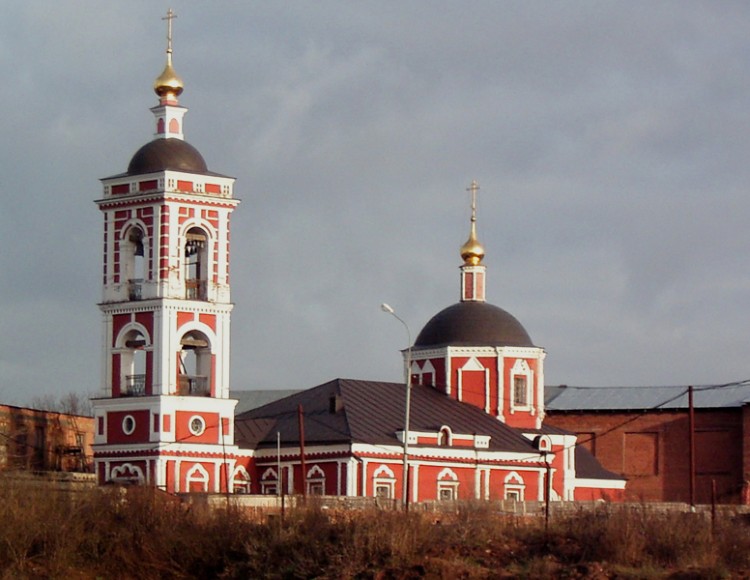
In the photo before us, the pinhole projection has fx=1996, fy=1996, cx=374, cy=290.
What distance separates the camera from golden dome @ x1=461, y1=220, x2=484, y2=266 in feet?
239

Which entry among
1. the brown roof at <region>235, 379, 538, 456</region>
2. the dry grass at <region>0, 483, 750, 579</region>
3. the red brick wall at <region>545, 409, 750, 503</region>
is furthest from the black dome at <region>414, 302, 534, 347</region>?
the dry grass at <region>0, 483, 750, 579</region>

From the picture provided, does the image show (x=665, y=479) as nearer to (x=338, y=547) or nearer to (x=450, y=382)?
(x=450, y=382)

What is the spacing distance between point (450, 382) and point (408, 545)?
28.7 meters

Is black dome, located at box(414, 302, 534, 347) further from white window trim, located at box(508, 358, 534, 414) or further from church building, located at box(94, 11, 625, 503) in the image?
church building, located at box(94, 11, 625, 503)

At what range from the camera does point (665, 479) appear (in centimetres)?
8025

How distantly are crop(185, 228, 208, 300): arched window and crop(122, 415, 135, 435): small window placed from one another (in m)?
3.92

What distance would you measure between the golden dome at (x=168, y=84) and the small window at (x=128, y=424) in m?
9.68

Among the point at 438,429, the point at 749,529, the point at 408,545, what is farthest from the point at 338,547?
the point at 438,429

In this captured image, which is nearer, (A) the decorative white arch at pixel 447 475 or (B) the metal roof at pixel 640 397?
(A) the decorative white arch at pixel 447 475

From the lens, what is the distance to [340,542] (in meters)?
41.7

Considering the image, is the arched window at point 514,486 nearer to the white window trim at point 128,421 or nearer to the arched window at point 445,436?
the arched window at point 445,436

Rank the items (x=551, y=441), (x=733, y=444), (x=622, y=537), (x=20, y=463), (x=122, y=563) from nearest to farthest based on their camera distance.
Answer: (x=622, y=537) → (x=122, y=563) → (x=20, y=463) → (x=551, y=441) → (x=733, y=444)

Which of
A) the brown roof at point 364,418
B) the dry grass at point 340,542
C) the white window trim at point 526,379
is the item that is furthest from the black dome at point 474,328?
the dry grass at point 340,542

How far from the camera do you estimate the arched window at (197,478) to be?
5806 centimetres
